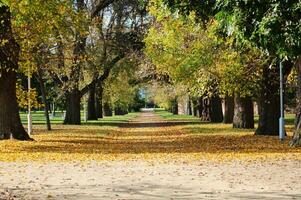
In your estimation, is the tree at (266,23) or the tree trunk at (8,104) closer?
the tree at (266,23)

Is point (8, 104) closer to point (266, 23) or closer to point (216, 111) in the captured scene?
point (266, 23)

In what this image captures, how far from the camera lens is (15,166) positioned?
1677cm

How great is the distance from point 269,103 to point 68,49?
10.6 metres

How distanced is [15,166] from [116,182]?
434 cm

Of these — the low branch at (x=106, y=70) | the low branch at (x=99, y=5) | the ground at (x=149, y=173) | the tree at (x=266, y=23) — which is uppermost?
the low branch at (x=99, y=5)

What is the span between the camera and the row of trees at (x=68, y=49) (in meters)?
23.5

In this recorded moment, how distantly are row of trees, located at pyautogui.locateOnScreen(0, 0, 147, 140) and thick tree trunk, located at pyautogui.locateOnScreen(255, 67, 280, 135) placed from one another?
28.4ft

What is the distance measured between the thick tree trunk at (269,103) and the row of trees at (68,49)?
28.4 ft

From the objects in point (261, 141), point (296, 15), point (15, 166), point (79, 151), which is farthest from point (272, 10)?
point (261, 141)

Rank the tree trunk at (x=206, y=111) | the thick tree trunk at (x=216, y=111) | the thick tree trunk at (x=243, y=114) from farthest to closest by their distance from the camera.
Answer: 1. the tree trunk at (x=206, y=111)
2. the thick tree trunk at (x=216, y=111)
3. the thick tree trunk at (x=243, y=114)

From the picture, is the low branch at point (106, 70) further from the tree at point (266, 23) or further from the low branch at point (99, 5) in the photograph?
the tree at point (266, 23)

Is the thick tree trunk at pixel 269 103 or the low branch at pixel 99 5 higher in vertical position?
the low branch at pixel 99 5

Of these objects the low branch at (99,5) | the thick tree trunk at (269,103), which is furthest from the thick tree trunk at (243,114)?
the low branch at (99,5)

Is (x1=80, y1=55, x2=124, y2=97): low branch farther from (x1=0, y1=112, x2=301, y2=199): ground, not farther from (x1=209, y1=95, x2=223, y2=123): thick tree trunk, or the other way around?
(x1=0, y1=112, x2=301, y2=199): ground
